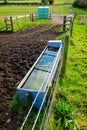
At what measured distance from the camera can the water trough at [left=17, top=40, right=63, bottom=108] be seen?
614 centimetres

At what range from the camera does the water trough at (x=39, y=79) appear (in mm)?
6145

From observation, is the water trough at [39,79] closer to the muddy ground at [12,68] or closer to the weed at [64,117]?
the weed at [64,117]

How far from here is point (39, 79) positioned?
8.18 metres

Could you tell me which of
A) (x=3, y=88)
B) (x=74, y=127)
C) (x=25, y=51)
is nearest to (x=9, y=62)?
(x=25, y=51)

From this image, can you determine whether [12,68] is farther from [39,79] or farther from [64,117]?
[64,117]

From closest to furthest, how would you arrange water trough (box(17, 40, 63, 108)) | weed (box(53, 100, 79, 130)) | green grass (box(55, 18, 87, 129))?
weed (box(53, 100, 79, 130)) → water trough (box(17, 40, 63, 108)) → green grass (box(55, 18, 87, 129))

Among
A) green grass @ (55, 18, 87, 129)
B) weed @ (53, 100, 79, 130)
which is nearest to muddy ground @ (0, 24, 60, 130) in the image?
weed @ (53, 100, 79, 130)

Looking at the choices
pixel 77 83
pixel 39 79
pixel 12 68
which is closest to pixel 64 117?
pixel 77 83

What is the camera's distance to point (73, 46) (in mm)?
13070

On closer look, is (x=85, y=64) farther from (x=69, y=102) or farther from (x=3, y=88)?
(x=3, y=88)

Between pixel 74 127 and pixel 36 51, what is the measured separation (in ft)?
24.5

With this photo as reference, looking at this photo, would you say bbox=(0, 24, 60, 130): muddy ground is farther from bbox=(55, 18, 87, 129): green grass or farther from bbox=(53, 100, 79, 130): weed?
bbox=(55, 18, 87, 129): green grass

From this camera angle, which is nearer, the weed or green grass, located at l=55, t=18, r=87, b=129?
the weed

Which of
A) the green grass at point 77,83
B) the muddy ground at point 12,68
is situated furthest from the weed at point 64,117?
the muddy ground at point 12,68
